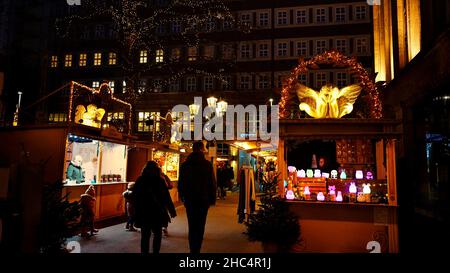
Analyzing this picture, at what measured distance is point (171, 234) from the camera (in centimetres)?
939

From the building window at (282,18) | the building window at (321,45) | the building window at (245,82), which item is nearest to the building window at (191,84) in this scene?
the building window at (245,82)

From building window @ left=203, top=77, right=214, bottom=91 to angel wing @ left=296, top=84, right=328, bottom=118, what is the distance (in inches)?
924

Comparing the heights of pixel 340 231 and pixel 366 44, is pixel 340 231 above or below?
below

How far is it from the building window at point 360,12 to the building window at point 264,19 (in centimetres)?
789

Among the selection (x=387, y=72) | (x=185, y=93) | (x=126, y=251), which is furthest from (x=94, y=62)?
(x=126, y=251)

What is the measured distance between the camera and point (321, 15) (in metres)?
30.7

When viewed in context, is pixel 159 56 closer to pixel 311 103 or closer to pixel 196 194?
pixel 311 103

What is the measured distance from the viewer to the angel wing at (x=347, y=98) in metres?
8.20

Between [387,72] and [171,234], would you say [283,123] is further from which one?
[387,72]

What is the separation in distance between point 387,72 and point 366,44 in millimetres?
15095

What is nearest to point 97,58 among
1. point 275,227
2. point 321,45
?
point 321,45

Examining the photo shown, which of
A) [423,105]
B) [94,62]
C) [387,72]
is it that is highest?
[94,62]

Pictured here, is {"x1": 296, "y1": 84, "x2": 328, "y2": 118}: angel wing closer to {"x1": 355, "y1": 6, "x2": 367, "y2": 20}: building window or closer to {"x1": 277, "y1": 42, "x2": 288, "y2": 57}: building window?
{"x1": 277, "y1": 42, "x2": 288, "y2": 57}: building window

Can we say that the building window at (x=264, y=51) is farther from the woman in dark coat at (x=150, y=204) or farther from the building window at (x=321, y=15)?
the woman in dark coat at (x=150, y=204)
